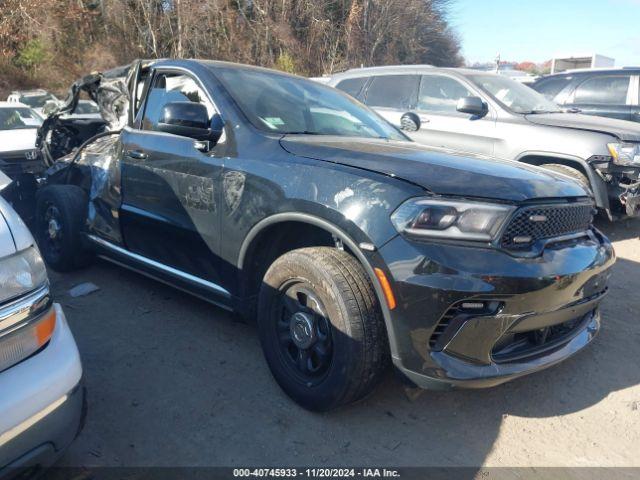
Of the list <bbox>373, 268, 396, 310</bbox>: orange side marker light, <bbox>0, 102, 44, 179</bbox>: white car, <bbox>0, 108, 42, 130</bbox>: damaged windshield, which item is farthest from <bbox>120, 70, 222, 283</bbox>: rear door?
<bbox>0, 108, 42, 130</bbox>: damaged windshield

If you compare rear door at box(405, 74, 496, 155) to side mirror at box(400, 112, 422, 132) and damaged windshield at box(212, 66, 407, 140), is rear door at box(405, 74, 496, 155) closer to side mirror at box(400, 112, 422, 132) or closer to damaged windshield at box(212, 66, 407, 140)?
side mirror at box(400, 112, 422, 132)

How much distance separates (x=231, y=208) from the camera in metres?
2.97

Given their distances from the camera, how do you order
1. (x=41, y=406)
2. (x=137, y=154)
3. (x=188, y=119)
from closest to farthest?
(x=41, y=406), (x=188, y=119), (x=137, y=154)

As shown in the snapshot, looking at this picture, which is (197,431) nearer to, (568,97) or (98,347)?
(98,347)

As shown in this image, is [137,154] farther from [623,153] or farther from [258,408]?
[623,153]

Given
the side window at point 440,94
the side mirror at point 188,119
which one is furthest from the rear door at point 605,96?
the side mirror at point 188,119

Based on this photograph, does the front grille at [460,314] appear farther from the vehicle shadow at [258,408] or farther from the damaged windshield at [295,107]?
the damaged windshield at [295,107]

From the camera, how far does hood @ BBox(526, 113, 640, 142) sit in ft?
18.5

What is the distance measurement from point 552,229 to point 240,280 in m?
1.69

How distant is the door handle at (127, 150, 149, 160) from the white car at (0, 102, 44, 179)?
2.33m

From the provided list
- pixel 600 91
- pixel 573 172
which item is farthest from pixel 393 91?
pixel 600 91

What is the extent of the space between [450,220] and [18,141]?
25.3ft

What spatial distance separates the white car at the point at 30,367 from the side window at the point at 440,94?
226 inches

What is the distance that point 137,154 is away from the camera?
366cm
